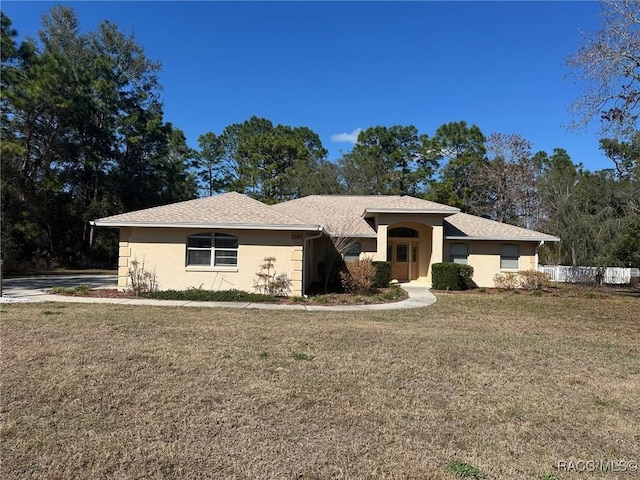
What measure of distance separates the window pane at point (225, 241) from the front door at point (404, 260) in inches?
383

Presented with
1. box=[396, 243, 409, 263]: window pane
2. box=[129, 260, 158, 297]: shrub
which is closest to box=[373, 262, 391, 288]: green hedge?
box=[396, 243, 409, 263]: window pane

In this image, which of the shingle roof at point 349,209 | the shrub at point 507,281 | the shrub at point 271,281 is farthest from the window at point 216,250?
the shrub at point 507,281

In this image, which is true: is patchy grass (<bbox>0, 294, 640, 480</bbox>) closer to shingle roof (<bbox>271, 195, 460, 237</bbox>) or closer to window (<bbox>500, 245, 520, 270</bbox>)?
shingle roof (<bbox>271, 195, 460, 237</bbox>)

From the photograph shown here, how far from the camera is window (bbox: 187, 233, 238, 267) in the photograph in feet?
49.2

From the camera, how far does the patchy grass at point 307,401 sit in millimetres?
3547

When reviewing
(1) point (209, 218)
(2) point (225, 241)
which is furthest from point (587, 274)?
(1) point (209, 218)

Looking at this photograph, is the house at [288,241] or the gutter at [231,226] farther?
the house at [288,241]

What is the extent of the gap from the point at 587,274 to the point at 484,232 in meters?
7.69

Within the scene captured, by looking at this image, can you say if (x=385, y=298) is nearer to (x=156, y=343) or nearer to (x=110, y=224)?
(x=156, y=343)

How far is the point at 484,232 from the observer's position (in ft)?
69.9

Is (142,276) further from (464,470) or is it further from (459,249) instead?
(459,249)

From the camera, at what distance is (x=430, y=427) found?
14.0 ft

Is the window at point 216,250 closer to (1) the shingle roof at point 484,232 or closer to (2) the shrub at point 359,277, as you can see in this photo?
(2) the shrub at point 359,277

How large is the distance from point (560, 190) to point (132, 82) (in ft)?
121
